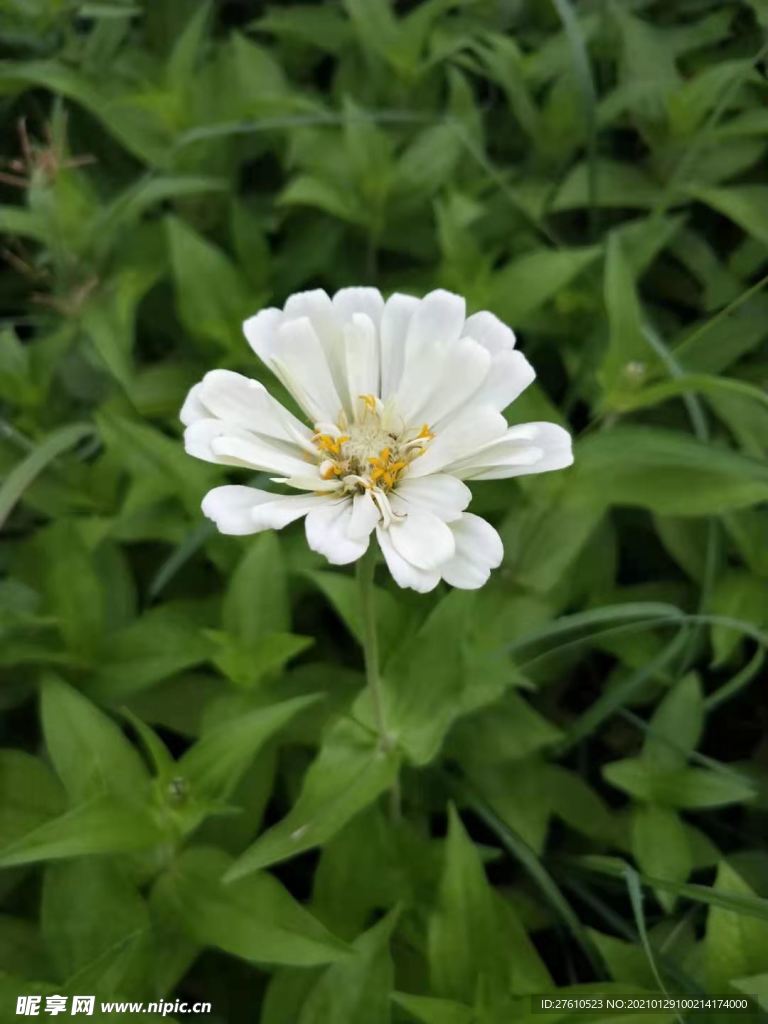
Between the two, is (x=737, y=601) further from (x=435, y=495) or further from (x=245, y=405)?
(x=245, y=405)

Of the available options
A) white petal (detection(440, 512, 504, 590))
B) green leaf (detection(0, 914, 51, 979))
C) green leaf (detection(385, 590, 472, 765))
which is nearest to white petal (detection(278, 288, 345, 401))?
white petal (detection(440, 512, 504, 590))

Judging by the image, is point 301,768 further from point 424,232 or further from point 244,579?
point 424,232

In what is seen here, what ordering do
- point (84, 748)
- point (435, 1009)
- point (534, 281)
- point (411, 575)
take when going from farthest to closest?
point (534, 281) → point (84, 748) → point (435, 1009) → point (411, 575)

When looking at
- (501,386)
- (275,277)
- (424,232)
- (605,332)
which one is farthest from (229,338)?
(501,386)

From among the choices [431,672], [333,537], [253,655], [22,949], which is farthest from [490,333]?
[22,949]

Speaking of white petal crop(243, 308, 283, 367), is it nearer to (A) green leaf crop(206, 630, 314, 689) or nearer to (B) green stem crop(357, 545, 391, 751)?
(B) green stem crop(357, 545, 391, 751)
